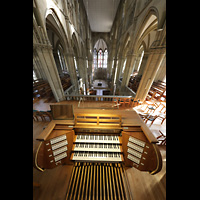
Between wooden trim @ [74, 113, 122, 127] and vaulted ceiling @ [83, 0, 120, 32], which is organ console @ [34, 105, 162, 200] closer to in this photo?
wooden trim @ [74, 113, 122, 127]

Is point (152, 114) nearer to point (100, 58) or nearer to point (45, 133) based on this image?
point (45, 133)

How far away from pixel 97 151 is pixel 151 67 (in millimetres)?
6186

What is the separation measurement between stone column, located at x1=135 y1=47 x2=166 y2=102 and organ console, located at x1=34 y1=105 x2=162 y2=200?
4.65 meters

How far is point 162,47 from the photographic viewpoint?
493cm

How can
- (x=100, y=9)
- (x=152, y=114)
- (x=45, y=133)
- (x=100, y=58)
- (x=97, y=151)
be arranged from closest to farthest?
(x=45, y=133)
(x=97, y=151)
(x=152, y=114)
(x=100, y=9)
(x=100, y=58)

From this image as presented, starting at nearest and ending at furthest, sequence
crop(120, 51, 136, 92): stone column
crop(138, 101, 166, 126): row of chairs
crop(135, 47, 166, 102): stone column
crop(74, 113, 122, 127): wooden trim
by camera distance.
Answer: crop(74, 113, 122, 127): wooden trim → crop(138, 101, 166, 126): row of chairs → crop(135, 47, 166, 102): stone column → crop(120, 51, 136, 92): stone column

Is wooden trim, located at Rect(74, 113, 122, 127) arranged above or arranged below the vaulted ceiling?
below

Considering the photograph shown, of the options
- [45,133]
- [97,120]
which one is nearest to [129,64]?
[97,120]

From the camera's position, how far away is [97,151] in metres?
2.40

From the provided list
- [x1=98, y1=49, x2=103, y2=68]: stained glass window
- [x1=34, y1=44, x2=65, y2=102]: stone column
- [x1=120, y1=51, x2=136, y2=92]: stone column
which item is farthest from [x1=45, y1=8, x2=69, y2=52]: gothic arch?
[x1=98, y1=49, x2=103, y2=68]: stained glass window

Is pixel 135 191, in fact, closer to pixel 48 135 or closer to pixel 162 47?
pixel 48 135

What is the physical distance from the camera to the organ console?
80.7 inches
